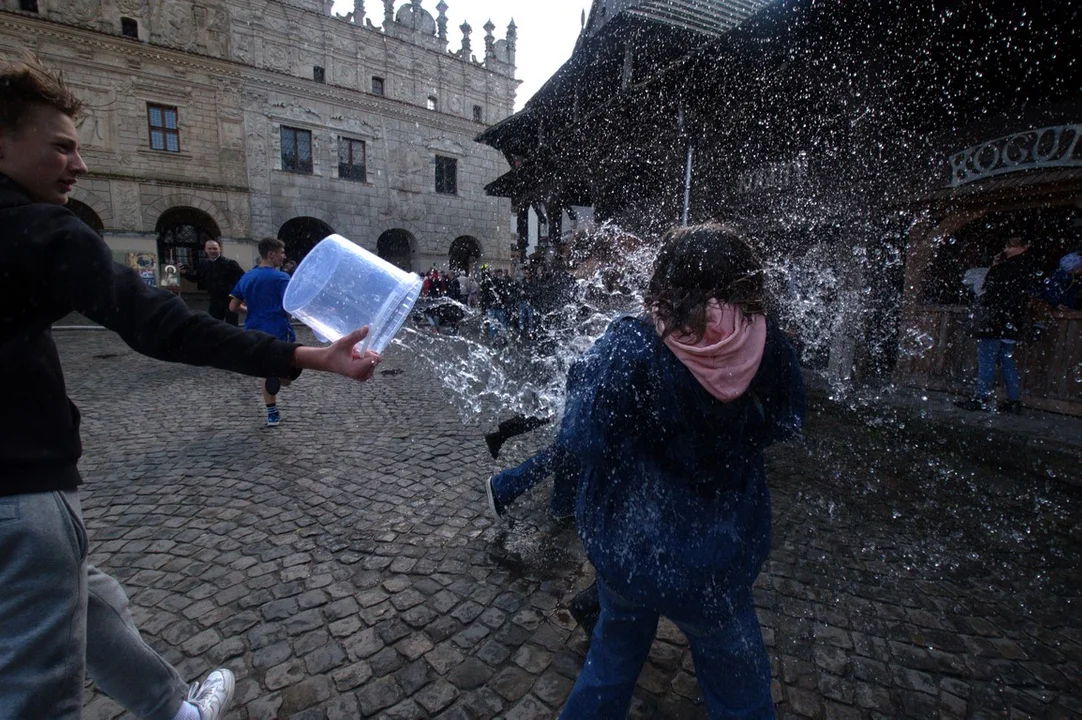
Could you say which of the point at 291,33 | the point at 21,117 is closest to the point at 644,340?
the point at 21,117

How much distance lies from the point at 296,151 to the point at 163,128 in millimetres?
4915

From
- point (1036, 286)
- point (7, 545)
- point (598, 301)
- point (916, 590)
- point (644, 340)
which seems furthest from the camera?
point (598, 301)

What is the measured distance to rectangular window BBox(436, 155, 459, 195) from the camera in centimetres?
2619

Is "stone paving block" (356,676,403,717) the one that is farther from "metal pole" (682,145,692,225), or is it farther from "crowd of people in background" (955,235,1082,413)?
"metal pole" (682,145,692,225)

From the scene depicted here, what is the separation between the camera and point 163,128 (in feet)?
63.9

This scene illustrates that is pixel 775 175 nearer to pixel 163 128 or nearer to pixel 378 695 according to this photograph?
pixel 378 695

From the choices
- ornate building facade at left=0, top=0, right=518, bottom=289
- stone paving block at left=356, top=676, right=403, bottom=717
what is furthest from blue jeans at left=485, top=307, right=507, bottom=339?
ornate building facade at left=0, top=0, right=518, bottom=289

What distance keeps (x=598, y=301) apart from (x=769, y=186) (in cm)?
400

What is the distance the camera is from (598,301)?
7824 millimetres

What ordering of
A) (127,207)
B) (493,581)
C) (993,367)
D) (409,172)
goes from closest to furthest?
(493,581) → (993,367) → (127,207) → (409,172)

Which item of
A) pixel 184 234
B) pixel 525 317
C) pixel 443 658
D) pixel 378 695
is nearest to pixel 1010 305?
pixel 443 658

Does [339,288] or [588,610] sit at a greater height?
[339,288]

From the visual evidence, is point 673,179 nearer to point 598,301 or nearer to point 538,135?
point 598,301

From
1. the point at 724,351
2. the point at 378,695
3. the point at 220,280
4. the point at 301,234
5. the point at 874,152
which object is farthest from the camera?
the point at 301,234
